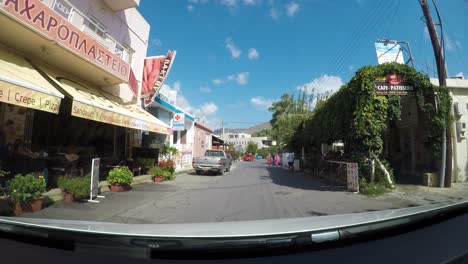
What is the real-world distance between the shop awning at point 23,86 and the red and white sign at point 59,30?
3.55ft

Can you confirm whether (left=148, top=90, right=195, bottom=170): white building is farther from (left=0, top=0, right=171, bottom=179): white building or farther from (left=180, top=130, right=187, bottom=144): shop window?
(left=0, top=0, right=171, bottom=179): white building

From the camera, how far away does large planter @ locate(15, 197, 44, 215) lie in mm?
5438

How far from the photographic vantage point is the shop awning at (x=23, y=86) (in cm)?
555

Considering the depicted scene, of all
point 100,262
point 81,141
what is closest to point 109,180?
point 81,141

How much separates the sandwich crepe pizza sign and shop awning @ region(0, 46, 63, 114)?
9.97 metres

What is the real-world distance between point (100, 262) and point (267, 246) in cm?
102

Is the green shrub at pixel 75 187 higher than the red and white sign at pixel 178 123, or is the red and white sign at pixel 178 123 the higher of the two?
the red and white sign at pixel 178 123

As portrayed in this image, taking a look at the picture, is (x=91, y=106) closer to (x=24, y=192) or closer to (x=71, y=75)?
(x=71, y=75)

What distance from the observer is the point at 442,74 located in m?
10.3

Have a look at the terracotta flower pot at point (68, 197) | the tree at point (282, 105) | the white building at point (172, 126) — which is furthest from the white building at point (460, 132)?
the tree at point (282, 105)

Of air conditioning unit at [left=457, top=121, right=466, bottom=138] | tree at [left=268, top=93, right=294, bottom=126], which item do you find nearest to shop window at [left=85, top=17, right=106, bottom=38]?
air conditioning unit at [left=457, top=121, right=466, bottom=138]

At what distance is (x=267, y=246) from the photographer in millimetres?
1729

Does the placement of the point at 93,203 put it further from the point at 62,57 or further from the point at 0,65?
the point at 62,57

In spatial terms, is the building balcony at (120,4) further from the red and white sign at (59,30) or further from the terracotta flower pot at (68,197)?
the terracotta flower pot at (68,197)
